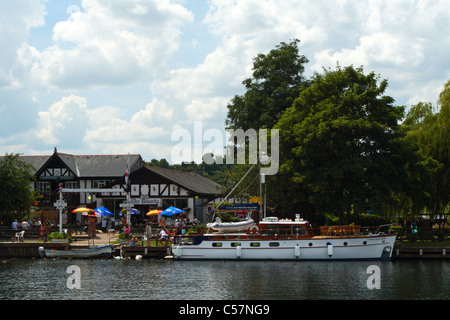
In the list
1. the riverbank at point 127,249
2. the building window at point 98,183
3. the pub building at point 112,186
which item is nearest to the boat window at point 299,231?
the riverbank at point 127,249

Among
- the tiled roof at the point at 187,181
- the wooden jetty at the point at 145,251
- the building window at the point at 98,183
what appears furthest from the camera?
the building window at the point at 98,183

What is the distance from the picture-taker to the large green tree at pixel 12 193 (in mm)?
56178

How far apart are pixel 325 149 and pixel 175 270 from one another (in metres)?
15.5

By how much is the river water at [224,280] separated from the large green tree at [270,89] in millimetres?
21271

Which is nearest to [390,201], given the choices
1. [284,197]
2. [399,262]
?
[399,262]

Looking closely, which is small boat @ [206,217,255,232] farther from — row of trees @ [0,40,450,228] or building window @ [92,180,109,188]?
building window @ [92,180,109,188]

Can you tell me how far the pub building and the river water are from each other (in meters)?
23.4

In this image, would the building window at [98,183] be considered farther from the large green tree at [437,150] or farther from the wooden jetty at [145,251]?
the large green tree at [437,150]

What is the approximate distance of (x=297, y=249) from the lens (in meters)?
40.9

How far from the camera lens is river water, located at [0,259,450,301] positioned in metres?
28.3

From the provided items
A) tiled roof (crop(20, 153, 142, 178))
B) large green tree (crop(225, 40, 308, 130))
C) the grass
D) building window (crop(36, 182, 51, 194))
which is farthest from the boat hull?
building window (crop(36, 182, 51, 194))

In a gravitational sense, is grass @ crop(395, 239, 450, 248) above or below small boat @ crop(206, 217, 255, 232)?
below

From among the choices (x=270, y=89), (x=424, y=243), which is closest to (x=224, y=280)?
(x=424, y=243)
